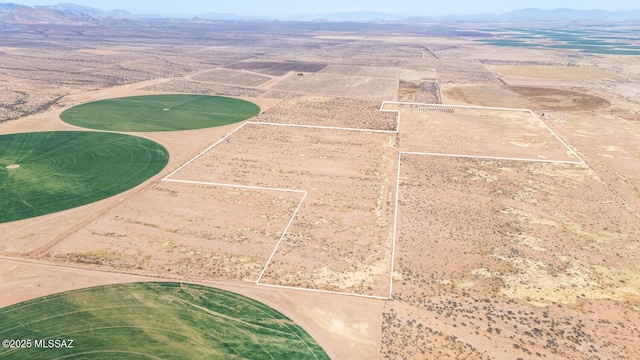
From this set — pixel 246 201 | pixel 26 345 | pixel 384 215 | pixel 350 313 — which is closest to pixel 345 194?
pixel 384 215

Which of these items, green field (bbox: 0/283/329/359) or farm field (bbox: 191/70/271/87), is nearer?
green field (bbox: 0/283/329/359)

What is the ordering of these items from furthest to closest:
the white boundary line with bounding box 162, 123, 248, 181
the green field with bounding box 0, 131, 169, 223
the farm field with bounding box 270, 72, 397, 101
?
the farm field with bounding box 270, 72, 397, 101 < the white boundary line with bounding box 162, 123, 248, 181 < the green field with bounding box 0, 131, 169, 223

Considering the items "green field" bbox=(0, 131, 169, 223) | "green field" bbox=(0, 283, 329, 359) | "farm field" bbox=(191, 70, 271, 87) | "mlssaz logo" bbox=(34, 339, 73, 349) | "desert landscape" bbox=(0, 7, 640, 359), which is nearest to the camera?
"green field" bbox=(0, 283, 329, 359)

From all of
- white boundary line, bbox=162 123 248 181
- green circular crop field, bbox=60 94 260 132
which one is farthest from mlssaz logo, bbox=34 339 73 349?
green circular crop field, bbox=60 94 260 132

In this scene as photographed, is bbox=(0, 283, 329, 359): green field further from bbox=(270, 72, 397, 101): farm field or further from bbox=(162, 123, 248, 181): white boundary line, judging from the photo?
bbox=(270, 72, 397, 101): farm field

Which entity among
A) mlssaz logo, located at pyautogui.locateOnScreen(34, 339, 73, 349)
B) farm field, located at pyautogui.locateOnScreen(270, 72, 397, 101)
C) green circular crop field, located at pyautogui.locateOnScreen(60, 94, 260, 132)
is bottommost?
mlssaz logo, located at pyautogui.locateOnScreen(34, 339, 73, 349)

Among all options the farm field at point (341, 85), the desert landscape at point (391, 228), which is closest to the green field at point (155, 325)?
the desert landscape at point (391, 228)
